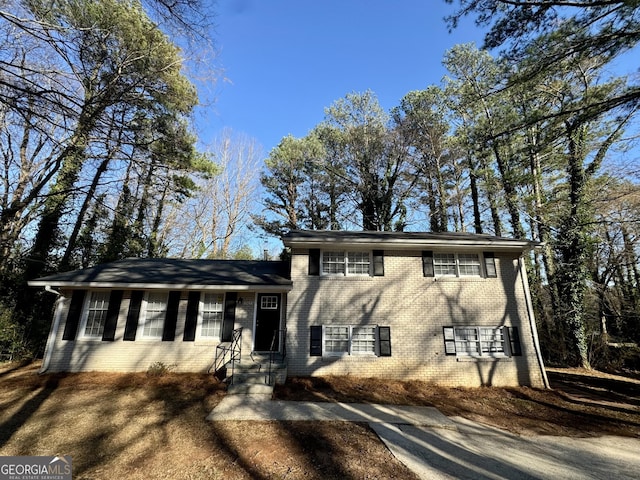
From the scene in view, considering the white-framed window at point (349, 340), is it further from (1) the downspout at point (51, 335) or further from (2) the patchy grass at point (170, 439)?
(1) the downspout at point (51, 335)

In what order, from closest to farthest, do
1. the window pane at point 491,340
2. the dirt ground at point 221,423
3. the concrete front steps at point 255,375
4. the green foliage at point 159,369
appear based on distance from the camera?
the dirt ground at point 221,423, the concrete front steps at point 255,375, the green foliage at point 159,369, the window pane at point 491,340

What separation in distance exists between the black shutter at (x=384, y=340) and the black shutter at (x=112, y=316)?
8690mm

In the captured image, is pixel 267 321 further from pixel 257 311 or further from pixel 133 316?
pixel 133 316

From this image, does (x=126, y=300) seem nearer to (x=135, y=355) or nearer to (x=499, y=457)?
(x=135, y=355)

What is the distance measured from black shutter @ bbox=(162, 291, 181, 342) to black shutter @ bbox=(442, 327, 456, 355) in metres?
8.95

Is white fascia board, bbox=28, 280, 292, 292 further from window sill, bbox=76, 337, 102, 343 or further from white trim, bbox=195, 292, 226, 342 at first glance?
window sill, bbox=76, 337, 102, 343

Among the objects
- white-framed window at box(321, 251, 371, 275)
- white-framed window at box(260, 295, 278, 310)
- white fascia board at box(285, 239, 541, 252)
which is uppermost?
white fascia board at box(285, 239, 541, 252)

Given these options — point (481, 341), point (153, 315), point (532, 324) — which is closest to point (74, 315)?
point (153, 315)

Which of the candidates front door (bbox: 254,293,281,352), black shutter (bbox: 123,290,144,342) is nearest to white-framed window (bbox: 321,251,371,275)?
front door (bbox: 254,293,281,352)

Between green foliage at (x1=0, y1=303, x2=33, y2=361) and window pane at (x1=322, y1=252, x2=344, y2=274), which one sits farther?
window pane at (x1=322, y1=252, x2=344, y2=274)

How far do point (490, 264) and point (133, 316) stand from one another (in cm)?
1236

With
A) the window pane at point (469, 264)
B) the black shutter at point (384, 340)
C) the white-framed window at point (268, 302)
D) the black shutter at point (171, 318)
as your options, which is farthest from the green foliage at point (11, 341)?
the window pane at point (469, 264)

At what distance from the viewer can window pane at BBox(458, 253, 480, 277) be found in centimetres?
1046

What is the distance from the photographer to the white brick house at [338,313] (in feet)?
31.1
